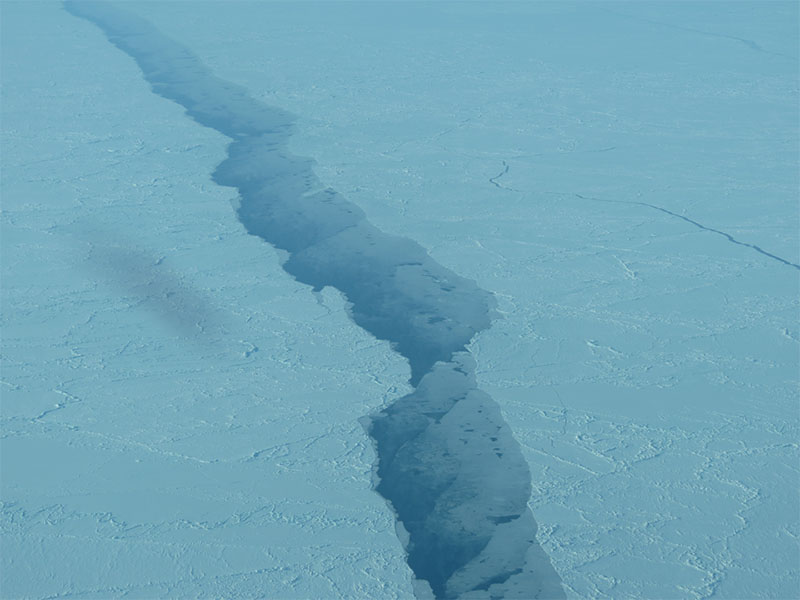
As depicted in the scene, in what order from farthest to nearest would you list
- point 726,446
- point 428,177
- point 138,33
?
point 138,33 → point 428,177 → point 726,446

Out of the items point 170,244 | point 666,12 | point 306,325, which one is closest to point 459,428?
point 306,325

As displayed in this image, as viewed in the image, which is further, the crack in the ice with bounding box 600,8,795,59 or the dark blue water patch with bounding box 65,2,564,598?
the crack in the ice with bounding box 600,8,795,59

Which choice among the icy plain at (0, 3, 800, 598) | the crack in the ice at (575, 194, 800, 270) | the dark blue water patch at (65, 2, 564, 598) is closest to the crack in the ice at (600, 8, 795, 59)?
the icy plain at (0, 3, 800, 598)

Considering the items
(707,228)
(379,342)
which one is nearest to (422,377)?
(379,342)

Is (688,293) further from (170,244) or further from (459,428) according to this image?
(170,244)

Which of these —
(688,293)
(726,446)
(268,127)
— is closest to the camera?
(726,446)

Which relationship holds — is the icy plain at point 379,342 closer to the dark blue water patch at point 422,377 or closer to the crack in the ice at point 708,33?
the dark blue water patch at point 422,377

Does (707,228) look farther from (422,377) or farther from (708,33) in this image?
(708,33)

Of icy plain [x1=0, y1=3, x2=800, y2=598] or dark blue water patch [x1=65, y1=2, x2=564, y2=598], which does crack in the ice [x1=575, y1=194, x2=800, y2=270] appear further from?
dark blue water patch [x1=65, y1=2, x2=564, y2=598]
